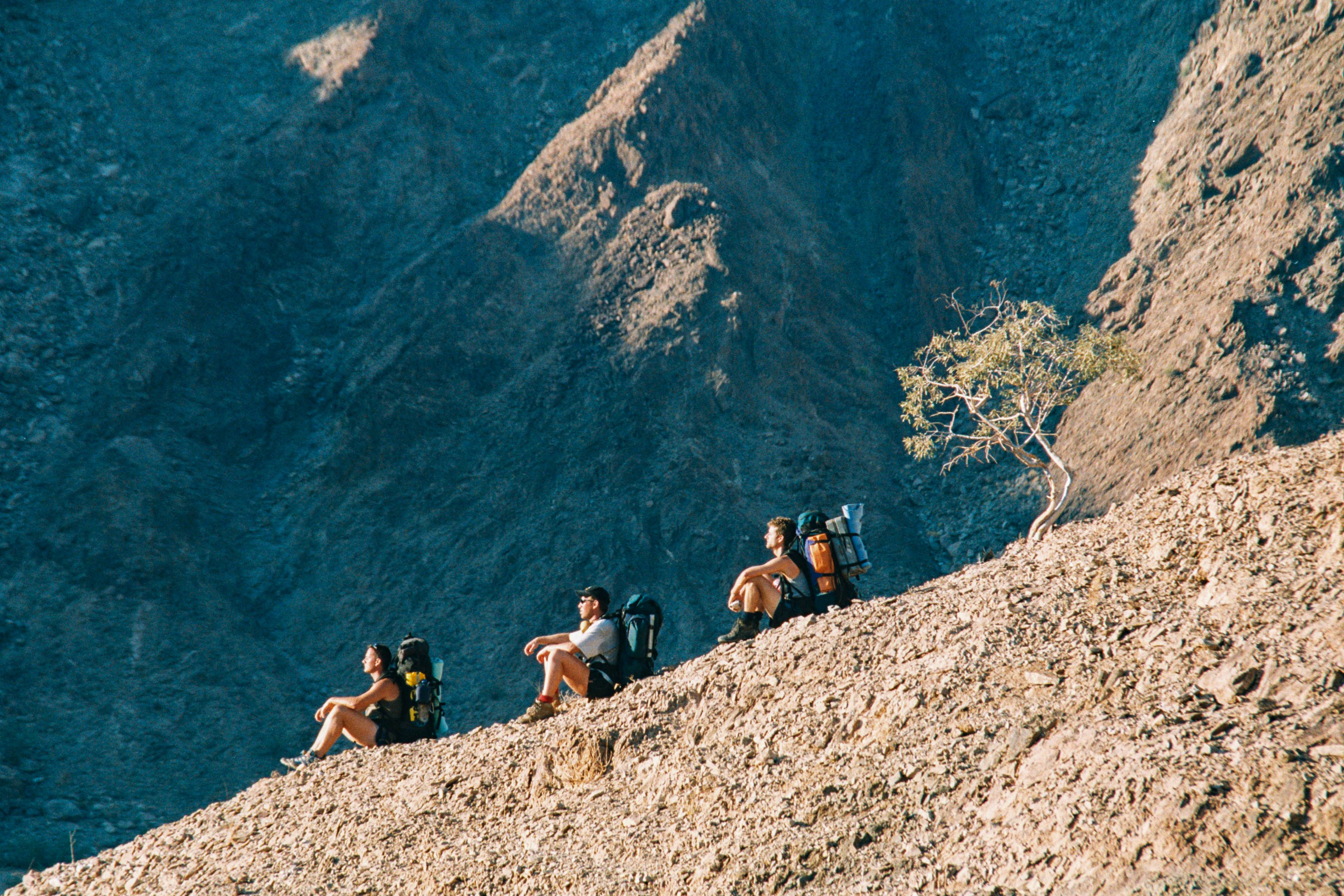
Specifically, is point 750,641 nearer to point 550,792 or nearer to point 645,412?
point 550,792

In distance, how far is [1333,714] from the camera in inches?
157

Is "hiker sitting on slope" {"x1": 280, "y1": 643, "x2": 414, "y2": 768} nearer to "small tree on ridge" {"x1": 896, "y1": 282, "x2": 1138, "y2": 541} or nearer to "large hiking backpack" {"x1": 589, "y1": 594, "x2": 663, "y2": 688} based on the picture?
"large hiking backpack" {"x1": 589, "y1": 594, "x2": 663, "y2": 688}

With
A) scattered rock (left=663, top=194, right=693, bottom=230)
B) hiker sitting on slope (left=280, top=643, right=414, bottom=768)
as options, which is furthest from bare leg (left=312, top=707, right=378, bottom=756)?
scattered rock (left=663, top=194, right=693, bottom=230)

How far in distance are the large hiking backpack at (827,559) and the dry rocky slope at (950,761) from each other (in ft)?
0.84

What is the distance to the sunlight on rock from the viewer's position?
986 inches

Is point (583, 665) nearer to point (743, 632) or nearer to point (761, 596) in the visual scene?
point (743, 632)

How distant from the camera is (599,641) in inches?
287

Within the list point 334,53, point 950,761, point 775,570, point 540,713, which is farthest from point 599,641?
point 334,53

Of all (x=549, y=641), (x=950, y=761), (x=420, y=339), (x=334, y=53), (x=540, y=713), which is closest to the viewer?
(x=950, y=761)

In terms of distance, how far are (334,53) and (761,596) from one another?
76.5ft

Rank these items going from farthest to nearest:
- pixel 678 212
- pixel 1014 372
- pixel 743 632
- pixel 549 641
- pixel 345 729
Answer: pixel 678 212 → pixel 1014 372 → pixel 549 641 → pixel 345 729 → pixel 743 632

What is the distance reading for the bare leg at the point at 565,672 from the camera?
7219 millimetres

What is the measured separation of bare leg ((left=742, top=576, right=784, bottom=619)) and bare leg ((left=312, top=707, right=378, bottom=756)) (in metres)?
3.01

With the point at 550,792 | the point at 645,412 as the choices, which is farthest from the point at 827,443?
the point at 550,792
